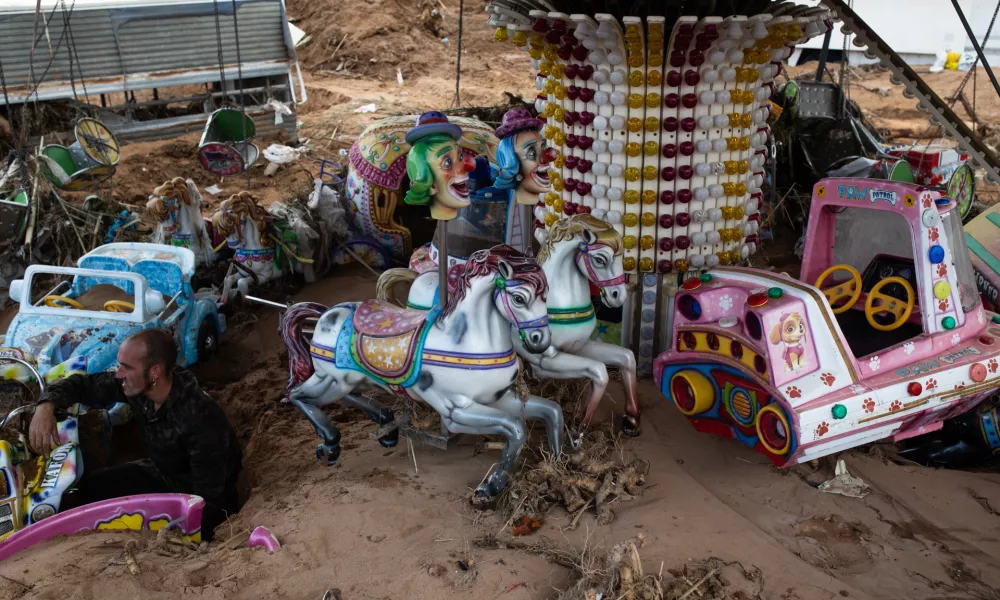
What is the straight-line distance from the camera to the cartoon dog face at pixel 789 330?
3869mm

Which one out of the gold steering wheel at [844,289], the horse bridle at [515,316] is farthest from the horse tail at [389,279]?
the gold steering wheel at [844,289]

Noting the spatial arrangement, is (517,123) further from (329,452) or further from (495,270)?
(329,452)

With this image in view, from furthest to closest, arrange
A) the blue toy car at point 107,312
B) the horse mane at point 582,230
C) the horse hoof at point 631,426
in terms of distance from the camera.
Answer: the blue toy car at point 107,312, the horse hoof at point 631,426, the horse mane at point 582,230

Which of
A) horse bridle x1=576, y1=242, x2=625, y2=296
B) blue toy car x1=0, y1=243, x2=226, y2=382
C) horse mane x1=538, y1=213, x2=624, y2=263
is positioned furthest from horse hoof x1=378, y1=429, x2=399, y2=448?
blue toy car x1=0, y1=243, x2=226, y2=382

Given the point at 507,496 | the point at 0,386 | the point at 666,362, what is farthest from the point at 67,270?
the point at 666,362

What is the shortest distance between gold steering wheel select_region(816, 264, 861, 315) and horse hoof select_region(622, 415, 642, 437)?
125 cm

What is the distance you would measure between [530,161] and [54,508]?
9.60 ft

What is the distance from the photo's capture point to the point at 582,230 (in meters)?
4.09

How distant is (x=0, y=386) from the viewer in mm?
4719

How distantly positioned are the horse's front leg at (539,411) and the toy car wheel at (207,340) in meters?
2.82

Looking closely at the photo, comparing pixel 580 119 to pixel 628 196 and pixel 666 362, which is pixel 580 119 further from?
pixel 666 362

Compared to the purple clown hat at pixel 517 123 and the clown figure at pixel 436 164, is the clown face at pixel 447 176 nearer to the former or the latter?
the clown figure at pixel 436 164

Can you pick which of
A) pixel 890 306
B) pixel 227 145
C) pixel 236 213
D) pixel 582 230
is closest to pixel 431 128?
pixel 582 230

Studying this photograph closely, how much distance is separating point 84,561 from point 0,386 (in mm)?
1844
